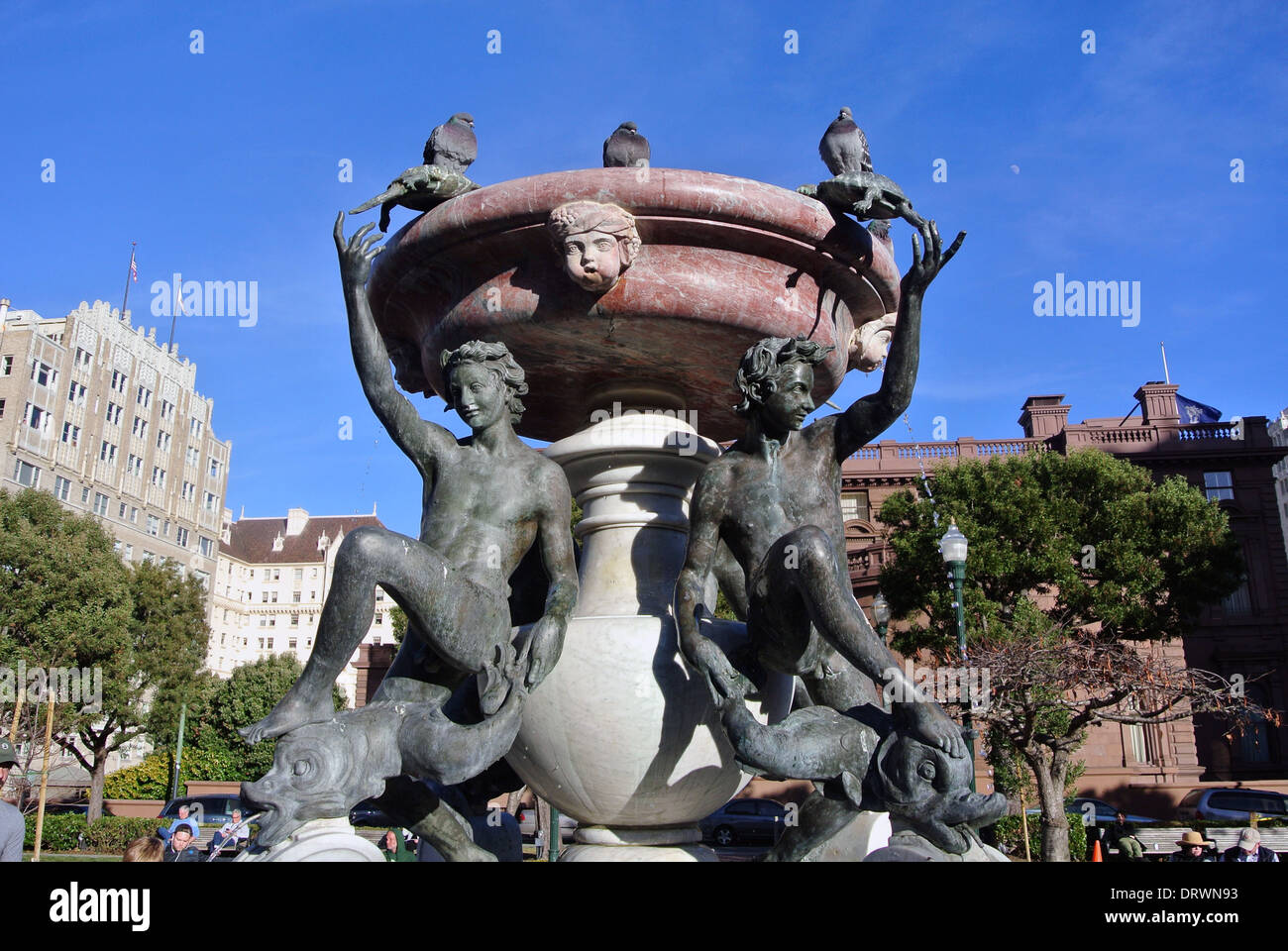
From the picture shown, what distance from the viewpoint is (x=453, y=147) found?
446cm

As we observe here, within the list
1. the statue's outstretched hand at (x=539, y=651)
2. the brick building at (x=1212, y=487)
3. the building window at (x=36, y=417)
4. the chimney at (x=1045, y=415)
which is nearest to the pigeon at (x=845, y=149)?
the statue's outstretched hand at (x=539, y=651)

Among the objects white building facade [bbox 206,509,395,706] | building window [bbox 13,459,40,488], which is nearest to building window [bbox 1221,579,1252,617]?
building window [bbox 13,459,40,488]

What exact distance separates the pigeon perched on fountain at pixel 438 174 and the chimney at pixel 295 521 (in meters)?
83.7

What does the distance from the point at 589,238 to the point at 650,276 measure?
1.10 ft

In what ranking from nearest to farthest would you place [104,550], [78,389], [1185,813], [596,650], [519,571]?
[596,650]
[519,571]
[1185,813]
[104,550]
[78,389]

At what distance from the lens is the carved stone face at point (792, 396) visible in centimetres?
385

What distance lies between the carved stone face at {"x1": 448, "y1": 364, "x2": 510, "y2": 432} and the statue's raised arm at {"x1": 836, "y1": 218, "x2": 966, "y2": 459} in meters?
1.40

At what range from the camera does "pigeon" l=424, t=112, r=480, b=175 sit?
4.45 meters

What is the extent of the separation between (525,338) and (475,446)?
22.9 inches

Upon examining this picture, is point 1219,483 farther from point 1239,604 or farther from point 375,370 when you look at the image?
point 375,370
